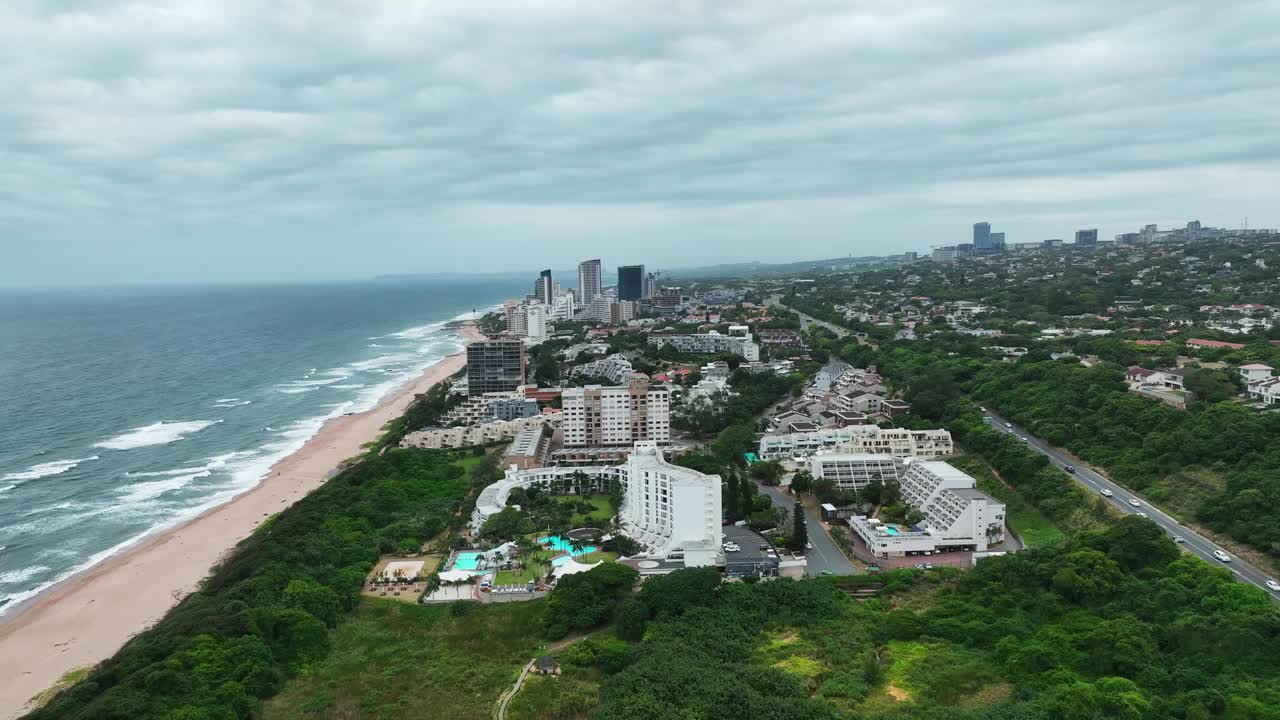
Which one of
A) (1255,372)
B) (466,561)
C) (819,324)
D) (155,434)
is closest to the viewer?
(466,561)

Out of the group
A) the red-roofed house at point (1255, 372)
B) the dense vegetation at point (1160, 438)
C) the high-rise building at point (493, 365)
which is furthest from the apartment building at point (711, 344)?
the red-roofed house at point (1255, 372)

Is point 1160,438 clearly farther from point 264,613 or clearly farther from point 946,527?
point 264,613

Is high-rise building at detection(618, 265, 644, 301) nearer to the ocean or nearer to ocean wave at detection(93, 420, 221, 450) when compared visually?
the ocean

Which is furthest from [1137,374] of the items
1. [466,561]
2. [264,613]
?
[264,613]

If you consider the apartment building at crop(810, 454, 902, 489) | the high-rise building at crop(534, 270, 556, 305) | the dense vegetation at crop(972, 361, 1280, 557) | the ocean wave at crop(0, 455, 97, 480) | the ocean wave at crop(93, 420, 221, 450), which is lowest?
the ocean wave at crop(0, 455, 97, 480)

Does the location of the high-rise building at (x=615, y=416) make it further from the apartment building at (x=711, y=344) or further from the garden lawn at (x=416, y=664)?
the apartment building at (x=711, y=344)


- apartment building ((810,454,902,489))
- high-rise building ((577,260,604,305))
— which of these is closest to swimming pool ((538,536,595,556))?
apartment building ((810,454,902,489))

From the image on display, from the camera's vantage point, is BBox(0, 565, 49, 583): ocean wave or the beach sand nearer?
the beach sand

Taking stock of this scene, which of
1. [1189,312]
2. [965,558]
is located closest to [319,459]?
[965,558]
